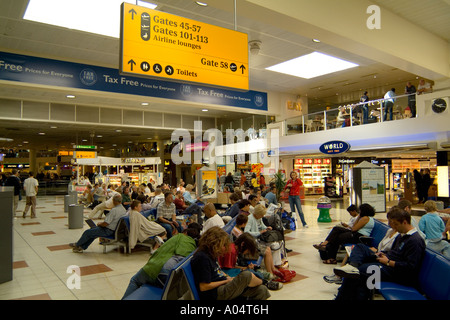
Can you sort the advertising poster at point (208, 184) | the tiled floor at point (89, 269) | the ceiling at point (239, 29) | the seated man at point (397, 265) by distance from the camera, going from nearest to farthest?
the seated man at point (397, 265) < the tiled floor at point (89, 269) < the ceiling at point (239, 29) < the advertising poster at point (208, 184)

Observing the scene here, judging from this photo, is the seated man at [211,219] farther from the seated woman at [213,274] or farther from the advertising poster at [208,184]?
the advertising poster at [208,184]

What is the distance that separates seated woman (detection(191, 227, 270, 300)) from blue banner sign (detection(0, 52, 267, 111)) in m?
5.97

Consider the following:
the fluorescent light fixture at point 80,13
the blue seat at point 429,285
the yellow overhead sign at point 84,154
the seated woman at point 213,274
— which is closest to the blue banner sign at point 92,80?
the fluorescent light fixture at point 80,13

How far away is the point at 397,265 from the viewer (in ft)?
11.7

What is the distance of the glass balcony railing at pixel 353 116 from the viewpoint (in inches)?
484

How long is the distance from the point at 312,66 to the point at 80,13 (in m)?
8.33

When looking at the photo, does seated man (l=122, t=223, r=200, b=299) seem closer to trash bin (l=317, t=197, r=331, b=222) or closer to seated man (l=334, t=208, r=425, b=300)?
seated man (l=334, t=208, r=425, b=300)

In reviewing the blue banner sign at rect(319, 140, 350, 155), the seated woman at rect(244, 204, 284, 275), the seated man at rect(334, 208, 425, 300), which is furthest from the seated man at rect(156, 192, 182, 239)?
the blue banner sign at rect(319, 140, 350, 155)

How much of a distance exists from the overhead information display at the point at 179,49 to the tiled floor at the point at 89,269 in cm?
307

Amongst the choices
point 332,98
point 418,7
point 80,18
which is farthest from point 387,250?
point 332,98

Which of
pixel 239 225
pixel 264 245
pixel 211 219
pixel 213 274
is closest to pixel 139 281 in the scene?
pixel 213 274

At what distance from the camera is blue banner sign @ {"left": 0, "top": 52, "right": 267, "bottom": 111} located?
9.13 meters

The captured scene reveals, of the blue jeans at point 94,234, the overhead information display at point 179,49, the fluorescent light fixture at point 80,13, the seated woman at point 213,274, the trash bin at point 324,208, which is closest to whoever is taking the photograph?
the seated woman at point 213,274

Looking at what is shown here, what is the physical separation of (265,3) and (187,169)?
26703 mm
